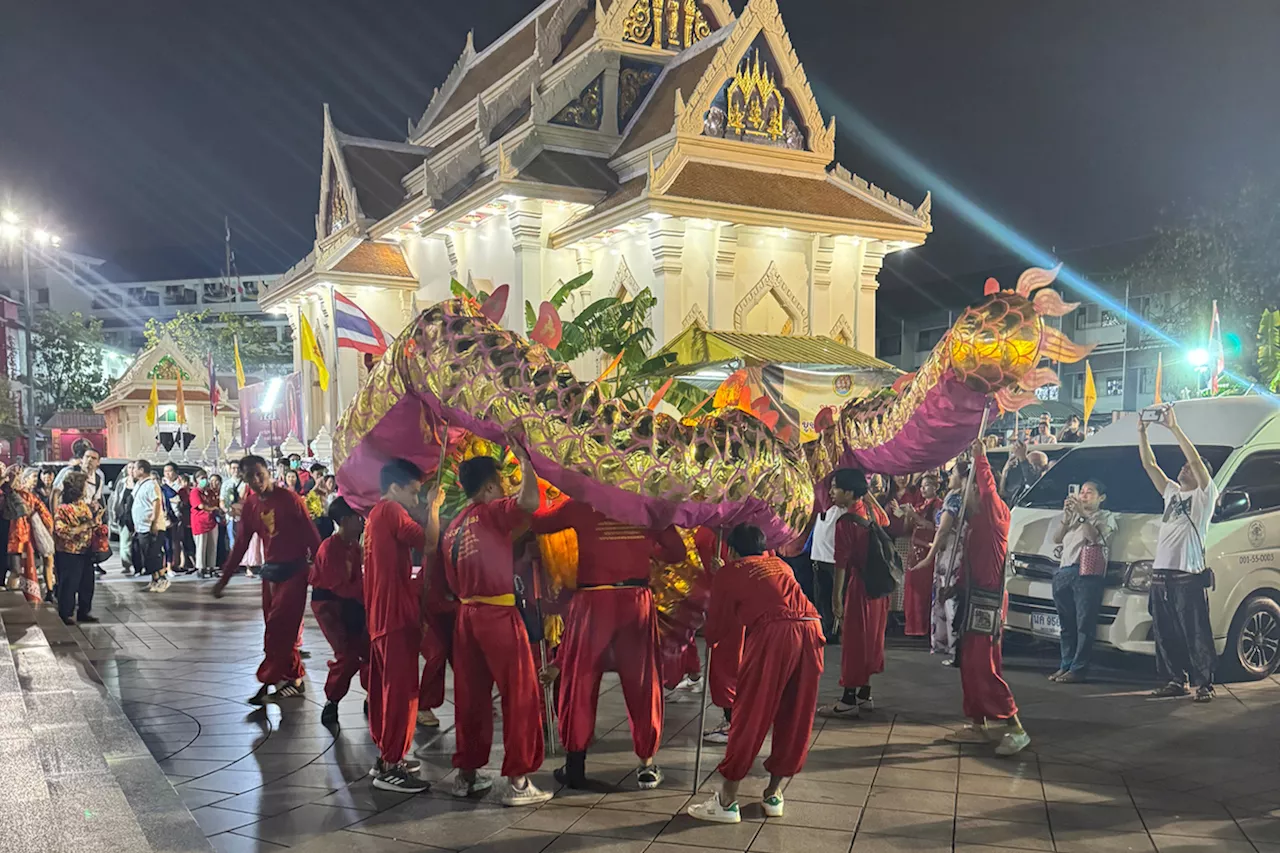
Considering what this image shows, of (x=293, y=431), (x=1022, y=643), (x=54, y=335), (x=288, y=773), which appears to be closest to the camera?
(x=288, y=773)

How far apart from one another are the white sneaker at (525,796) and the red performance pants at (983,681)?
8.60 feet

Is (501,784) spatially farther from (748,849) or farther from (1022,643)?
(1022,643)

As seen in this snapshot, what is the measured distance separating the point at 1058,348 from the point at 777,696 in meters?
2.32

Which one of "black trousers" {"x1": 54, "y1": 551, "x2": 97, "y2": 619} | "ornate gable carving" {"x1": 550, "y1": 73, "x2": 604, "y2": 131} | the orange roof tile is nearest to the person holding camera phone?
"black trousers" {"x1": 54, "y1": 551, "x2": 97, "y2": 619}

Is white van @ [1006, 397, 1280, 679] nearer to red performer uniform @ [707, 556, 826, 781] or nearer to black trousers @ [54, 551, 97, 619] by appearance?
red performer uniform @ [707, 556, 826, 781]

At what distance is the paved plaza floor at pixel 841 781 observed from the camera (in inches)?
176

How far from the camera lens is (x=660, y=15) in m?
21.6

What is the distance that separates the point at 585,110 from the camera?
19.7 meters

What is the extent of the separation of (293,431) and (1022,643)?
19.8 m

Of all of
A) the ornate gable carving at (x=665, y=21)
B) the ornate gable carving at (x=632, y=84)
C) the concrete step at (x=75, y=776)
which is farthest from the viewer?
the ornate gable carving at (x=665, y=21)

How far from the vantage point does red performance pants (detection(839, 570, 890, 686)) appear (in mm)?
6609

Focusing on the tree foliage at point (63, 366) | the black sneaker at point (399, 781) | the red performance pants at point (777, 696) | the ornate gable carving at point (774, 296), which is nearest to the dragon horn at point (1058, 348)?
the red performance pants at point (777, 696)

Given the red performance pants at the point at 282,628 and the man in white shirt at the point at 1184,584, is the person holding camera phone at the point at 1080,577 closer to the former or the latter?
the man in white shirt at the point at 1184,584

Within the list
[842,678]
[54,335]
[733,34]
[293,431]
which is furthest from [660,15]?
[54,335]
